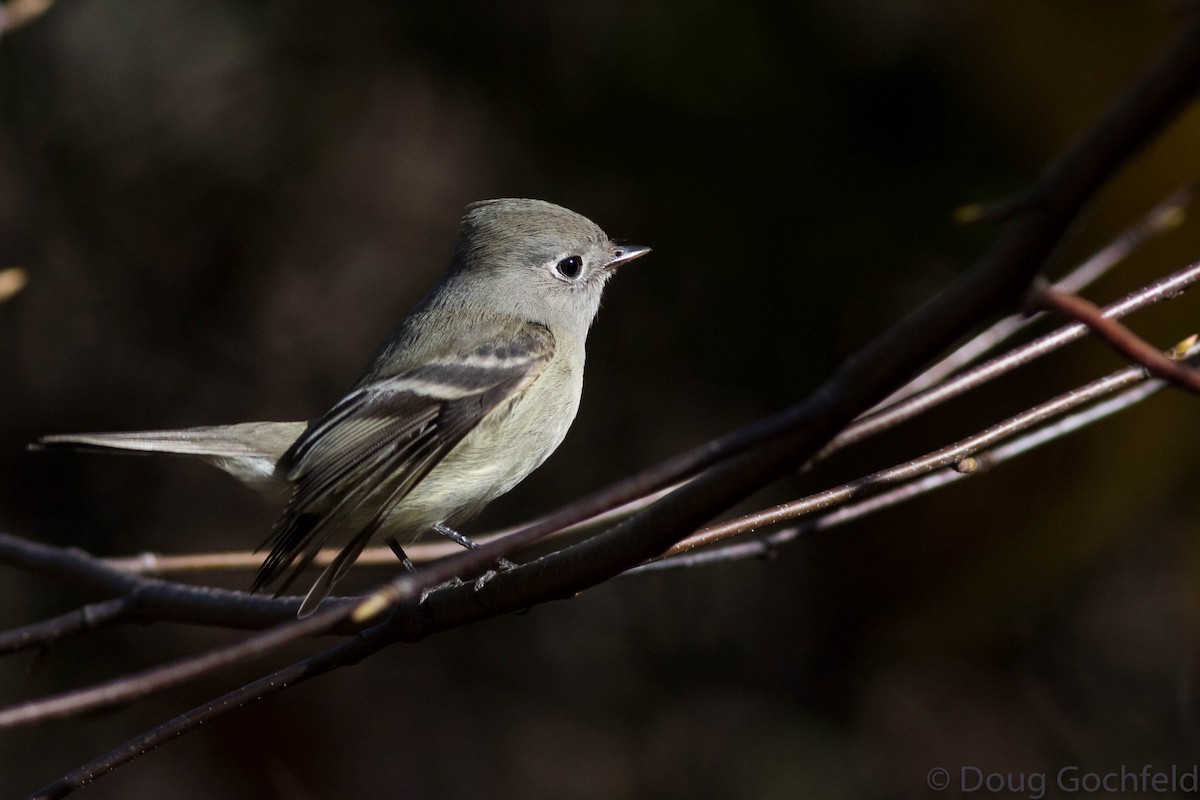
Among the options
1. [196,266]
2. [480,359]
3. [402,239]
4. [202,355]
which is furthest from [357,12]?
[480,359]

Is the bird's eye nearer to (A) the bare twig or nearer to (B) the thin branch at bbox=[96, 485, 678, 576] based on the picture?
(B) the thin branch at bbox=[96, 485, 678, 576]

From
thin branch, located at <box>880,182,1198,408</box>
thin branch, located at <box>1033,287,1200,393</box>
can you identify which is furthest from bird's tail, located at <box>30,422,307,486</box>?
thin branch, located at <box>1033,287,1200,393</box>

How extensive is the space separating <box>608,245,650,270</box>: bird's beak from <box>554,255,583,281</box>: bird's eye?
107 millimetres

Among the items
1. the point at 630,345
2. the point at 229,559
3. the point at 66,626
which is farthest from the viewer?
the point at 630,345

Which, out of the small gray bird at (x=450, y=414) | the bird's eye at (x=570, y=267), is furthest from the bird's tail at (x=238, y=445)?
the bird's eye at (x=570, y=267)

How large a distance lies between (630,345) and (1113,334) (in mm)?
3929

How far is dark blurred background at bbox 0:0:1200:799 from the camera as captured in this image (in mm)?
4516

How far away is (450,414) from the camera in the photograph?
9.86ft

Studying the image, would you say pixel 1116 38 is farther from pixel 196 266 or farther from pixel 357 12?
pixel 196 266

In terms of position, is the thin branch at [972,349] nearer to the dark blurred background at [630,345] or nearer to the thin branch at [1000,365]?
the thin branch at [1000,365]

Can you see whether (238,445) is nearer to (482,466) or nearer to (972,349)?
(482,466)

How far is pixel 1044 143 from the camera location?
4.43 metres

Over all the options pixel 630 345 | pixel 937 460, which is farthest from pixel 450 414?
pixel 630 345

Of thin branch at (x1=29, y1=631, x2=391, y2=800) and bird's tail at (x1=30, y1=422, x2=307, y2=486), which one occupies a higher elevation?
bird's tail at (x1=30, y1=422, x2=307, y2=486)
